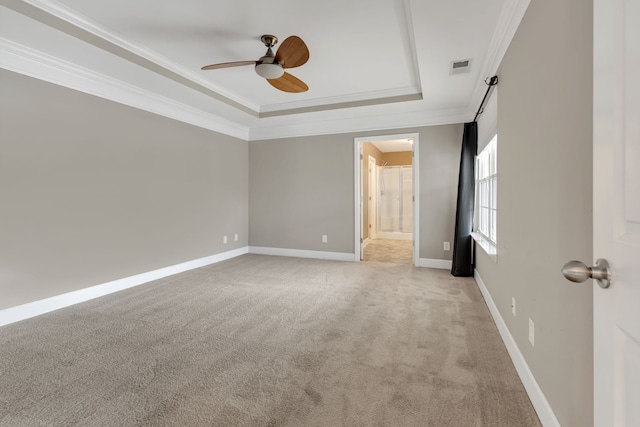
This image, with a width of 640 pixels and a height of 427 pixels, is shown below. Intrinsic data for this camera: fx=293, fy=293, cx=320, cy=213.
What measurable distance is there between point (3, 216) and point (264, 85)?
2.91 metres

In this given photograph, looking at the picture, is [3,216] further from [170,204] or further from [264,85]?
[264,85]

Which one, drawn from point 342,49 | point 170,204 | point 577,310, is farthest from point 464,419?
point 170,204

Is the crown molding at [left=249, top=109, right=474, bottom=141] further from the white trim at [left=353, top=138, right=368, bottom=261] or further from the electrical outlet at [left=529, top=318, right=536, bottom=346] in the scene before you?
the electrical outlet at [left=529, top=318, right=536, bottom=346]

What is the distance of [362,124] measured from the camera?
4.82 meters

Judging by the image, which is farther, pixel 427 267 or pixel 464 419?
pixel 427 267

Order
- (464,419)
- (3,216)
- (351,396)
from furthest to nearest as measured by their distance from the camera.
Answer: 1. (3,216)
2. (351,396)
3. (464,419)

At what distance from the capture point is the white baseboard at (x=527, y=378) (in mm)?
→ 1344

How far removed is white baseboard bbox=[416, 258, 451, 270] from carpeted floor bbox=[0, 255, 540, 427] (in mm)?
1178

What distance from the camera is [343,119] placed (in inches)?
191

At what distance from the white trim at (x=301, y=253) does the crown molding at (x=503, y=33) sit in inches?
127

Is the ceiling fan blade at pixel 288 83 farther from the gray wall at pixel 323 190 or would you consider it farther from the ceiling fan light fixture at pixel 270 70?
the gray wall at pixel 323 190
